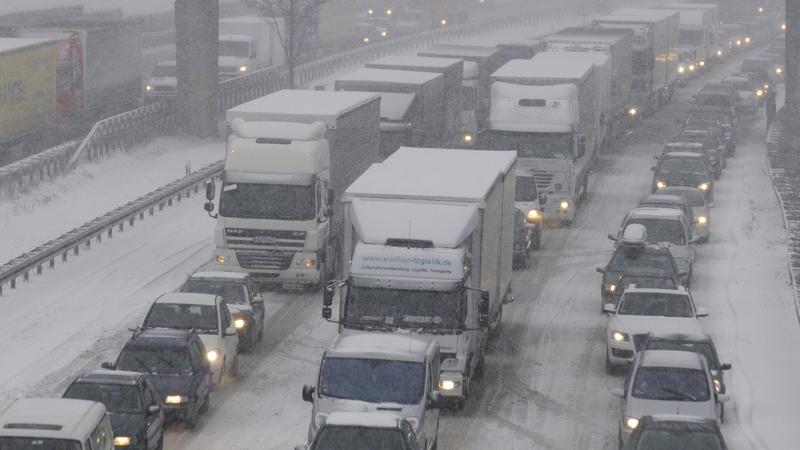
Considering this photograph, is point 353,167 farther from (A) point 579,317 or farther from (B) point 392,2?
(B) point 392,2

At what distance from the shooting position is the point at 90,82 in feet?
204

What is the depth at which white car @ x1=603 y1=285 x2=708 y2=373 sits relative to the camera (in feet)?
92.8

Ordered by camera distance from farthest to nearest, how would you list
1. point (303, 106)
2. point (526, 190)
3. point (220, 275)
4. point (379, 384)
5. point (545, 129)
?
point (545, 129), point (526, 190), point (303, 106), point (220, 275), point (379, 384)

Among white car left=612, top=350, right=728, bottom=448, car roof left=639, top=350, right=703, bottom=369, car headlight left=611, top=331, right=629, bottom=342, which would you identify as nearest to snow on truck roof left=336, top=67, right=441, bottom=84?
car headlight left=611, top=331, right=629, bottom=342

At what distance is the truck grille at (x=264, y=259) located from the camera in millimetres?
34062

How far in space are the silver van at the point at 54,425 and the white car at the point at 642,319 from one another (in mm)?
11606

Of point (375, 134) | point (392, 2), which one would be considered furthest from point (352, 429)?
point (392, 2)

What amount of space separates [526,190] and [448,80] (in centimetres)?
828

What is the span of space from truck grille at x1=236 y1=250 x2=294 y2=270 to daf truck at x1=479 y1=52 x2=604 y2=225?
9.91 m

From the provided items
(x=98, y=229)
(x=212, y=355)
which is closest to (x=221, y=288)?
(x=212, y=355)

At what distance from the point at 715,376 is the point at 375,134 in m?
15.7

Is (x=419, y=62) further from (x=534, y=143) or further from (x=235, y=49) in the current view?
(x=235, y=49)

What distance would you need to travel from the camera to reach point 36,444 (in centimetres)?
1830

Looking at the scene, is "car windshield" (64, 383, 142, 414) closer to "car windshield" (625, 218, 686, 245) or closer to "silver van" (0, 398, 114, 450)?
"silver van" (0, 398, 114, 450)
